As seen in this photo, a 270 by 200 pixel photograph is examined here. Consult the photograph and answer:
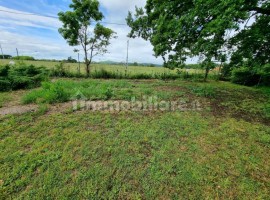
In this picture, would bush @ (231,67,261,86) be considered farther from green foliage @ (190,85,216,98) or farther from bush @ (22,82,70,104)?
bush @ (22,82,70,104)

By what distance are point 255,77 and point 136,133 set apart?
10940 millimetres

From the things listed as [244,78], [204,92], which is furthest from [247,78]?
[204,92]

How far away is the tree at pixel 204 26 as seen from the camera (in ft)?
10.9

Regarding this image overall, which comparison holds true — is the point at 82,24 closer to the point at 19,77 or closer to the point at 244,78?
the point at 19,77

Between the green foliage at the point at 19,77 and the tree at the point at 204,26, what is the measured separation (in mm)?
5844

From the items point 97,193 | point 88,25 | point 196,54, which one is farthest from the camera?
point 88,25

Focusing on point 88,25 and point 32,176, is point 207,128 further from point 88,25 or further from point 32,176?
point 88,25

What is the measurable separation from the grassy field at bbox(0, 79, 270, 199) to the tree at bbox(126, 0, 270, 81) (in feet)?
7.12

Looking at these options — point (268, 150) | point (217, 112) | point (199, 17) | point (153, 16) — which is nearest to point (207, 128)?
point (268, 150)

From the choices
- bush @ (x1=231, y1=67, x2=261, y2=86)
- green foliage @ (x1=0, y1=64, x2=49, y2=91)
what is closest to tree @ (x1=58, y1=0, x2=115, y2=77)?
green foliage @ (x1=0, y1=64, x2=49, y2=91)

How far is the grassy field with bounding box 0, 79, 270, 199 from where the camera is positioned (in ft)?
5.30

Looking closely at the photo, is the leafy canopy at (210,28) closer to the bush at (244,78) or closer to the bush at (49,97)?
the bush at (49,97)

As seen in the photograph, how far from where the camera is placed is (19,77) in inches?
242

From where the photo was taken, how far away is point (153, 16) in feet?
21.5
